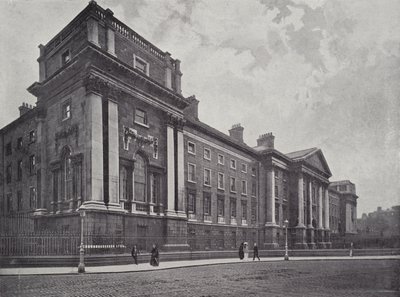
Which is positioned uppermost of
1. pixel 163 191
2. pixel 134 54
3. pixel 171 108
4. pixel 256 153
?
pixel 134 54

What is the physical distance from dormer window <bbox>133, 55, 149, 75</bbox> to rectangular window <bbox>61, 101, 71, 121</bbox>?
5.32 m

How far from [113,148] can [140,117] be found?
4328mm

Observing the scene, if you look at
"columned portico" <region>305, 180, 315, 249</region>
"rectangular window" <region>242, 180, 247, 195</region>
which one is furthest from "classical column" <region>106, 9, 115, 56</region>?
"columned portico" <region>305, 180, 315, 249</region>

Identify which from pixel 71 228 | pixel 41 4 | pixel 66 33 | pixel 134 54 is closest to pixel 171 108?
pixel 134 54

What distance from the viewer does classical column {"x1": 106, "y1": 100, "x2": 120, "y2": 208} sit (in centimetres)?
2452

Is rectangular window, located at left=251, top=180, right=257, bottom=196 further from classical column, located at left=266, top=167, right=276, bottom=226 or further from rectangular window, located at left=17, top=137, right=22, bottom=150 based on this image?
rectangular window, located at left=17, top=137, right=22, bottom=150

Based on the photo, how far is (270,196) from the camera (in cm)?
4781

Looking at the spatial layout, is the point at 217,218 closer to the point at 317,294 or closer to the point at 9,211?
the point at 9,211

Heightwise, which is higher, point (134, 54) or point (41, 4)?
point (134, 54)

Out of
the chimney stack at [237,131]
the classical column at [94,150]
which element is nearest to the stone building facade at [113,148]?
the classical column at [94,150]

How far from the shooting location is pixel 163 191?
29.8 metres

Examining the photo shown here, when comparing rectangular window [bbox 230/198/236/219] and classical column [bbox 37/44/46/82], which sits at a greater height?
classical column [bbox 37/44/46/82]

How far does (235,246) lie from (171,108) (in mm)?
18202

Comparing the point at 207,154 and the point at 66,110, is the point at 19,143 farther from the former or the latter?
the point at 207,154
